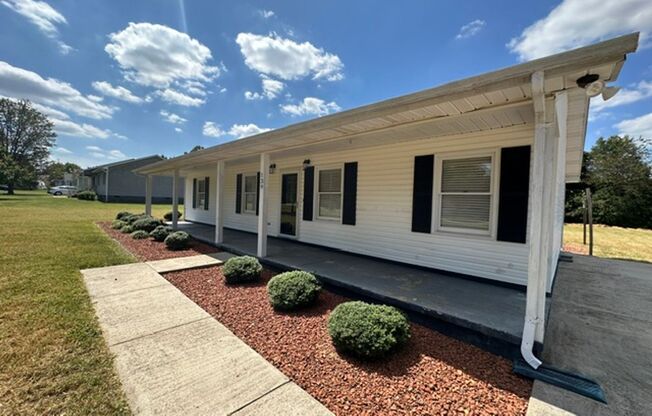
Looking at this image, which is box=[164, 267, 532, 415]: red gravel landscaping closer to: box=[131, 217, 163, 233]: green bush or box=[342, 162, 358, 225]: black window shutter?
box=[342, 162, 358, 225]: black window shutter

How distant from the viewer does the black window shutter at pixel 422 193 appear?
5148 mm

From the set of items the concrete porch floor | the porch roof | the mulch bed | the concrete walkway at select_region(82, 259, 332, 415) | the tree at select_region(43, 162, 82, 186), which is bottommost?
the concrete walkway at select_region(82, 259, 332, 415)

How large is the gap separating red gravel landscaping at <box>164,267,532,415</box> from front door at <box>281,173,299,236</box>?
4.67 meters

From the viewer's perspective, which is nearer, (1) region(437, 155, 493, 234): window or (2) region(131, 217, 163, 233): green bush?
(1) region(437, 155, 493, 234): window

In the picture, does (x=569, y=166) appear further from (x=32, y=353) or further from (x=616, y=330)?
(x=32, y=353)

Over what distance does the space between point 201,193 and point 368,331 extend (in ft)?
41.4

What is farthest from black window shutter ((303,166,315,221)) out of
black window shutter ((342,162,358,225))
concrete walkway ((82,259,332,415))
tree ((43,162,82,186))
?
tree ((43,162,82,186))

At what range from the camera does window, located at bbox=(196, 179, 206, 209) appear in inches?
509

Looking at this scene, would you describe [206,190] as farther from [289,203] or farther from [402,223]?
[402,223]

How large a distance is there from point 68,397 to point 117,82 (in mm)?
19582

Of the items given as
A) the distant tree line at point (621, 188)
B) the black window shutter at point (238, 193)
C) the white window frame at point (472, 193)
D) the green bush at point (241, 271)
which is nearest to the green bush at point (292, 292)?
the green bush at point (241, 271)

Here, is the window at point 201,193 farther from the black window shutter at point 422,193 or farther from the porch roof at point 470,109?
the black window shutter at point 422,193

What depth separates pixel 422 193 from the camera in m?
5.24

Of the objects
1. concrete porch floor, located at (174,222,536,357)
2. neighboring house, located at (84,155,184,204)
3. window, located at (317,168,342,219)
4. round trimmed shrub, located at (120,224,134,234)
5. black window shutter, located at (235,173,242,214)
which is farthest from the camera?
neighboring house, located at (84,155,184,204)
